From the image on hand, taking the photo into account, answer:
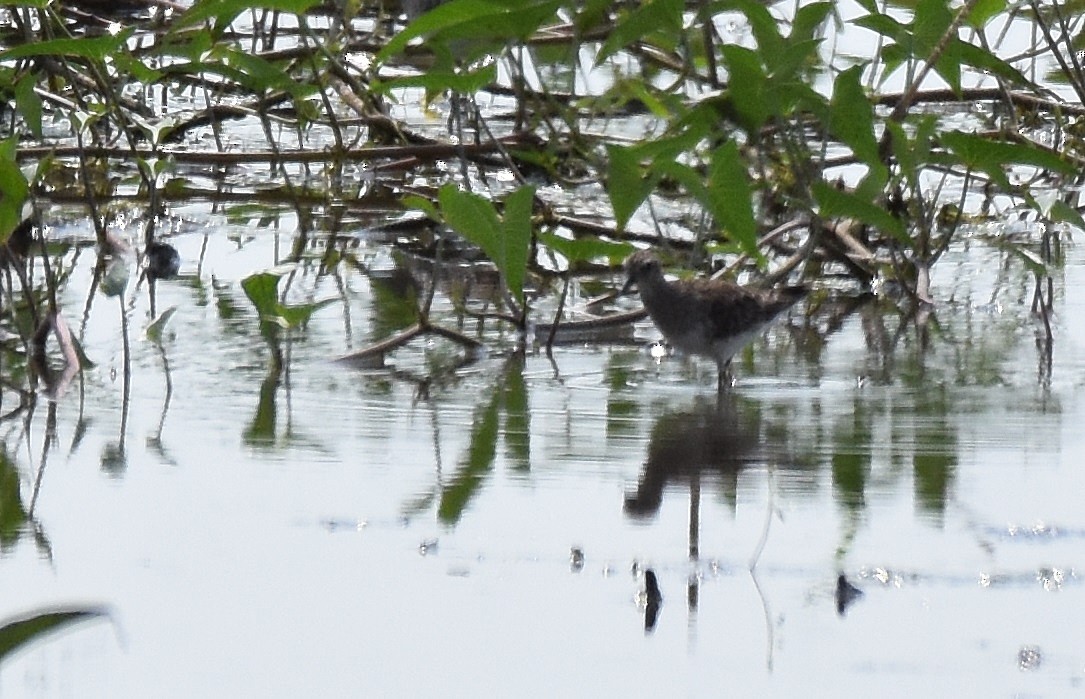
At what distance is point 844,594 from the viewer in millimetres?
3477

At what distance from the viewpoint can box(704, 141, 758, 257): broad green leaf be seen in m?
5.07

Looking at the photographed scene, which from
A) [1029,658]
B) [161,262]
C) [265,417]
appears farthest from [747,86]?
[1029,658]

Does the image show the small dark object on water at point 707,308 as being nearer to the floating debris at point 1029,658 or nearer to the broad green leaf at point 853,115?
the broad green leaf at point 853,115

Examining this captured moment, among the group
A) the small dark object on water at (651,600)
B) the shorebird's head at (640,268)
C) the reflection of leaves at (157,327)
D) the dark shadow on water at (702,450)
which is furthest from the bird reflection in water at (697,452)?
the reflection of leaves at (157,327)

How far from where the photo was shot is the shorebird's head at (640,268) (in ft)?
19.1

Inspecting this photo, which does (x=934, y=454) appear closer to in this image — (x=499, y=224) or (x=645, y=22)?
(x=499, y=224)

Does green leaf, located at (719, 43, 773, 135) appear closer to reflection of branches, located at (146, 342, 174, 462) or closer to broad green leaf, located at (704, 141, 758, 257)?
broad green leaf, located at (704, 141, 758, 257)

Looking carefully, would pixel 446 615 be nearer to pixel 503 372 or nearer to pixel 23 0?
pixel 503 372

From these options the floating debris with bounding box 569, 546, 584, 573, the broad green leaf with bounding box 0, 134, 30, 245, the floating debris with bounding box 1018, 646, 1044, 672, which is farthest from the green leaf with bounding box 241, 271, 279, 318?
the floating debris with bounding box 1018, 646, 1044, 672

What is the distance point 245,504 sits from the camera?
4066mm

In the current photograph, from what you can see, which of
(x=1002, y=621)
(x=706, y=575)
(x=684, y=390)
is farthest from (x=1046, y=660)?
(x=684, y=390)

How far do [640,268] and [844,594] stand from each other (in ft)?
8.36

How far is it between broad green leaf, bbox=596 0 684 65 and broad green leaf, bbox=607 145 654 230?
36 cm

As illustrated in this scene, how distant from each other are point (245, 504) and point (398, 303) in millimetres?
2133
